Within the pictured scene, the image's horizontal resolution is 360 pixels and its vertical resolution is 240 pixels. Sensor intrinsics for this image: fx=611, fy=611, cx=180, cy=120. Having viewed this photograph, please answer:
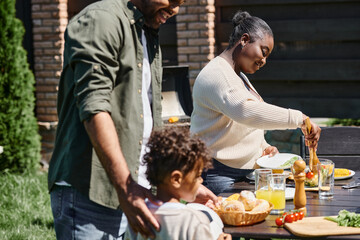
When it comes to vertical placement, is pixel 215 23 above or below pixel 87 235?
above

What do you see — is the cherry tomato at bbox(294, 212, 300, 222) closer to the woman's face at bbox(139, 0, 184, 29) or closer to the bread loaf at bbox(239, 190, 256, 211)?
the bread loaf at bbox(239, 190, 256, 211)

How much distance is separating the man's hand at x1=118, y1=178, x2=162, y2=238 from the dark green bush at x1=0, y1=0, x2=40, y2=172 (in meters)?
5.30

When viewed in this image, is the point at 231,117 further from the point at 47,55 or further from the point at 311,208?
the point at 47,55

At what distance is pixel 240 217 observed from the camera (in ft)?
8.26

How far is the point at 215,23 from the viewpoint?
23.4 ft

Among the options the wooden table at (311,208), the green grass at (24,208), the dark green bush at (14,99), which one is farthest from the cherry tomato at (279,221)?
the dark green bush at (14,99)

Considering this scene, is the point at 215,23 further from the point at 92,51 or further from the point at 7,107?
the point at 92,51

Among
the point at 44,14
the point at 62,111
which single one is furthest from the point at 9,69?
the point at 62,111

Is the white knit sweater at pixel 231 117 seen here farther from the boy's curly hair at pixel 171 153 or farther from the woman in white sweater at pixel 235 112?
the boy's curly hair at pixel 171 153

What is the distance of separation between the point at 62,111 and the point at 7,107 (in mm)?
4991

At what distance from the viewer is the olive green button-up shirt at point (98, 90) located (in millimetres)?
2078

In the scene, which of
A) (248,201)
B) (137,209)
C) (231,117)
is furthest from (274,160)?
(137,209)

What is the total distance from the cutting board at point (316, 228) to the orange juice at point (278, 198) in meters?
0.18

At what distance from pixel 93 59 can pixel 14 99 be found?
526 cm
